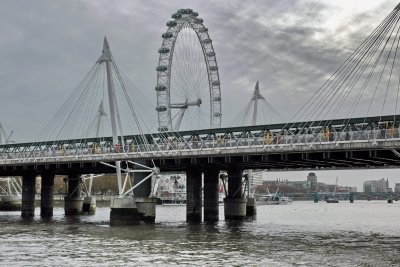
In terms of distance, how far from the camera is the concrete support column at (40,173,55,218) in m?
101

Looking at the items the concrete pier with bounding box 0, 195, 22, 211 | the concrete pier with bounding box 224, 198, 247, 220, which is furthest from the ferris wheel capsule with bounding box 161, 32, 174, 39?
the concrete pier with bounding box 0, 195, 22, 211

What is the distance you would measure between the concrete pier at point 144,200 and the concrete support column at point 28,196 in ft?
112

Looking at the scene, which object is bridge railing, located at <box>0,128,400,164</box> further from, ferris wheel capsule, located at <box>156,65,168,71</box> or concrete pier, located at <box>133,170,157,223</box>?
ferris wheel capsule, located at <box>156,65,168,71</box>

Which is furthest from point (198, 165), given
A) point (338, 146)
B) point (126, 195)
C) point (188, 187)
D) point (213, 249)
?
point (213, 249)

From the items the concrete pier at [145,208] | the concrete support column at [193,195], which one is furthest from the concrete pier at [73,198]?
the concrete pier at [145,208]

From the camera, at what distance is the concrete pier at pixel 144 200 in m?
71.8

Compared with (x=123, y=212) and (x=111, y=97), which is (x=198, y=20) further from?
(x=123, y=212)

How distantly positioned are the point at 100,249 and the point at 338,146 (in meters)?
26.6

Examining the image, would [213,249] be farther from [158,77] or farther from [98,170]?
[158,77]

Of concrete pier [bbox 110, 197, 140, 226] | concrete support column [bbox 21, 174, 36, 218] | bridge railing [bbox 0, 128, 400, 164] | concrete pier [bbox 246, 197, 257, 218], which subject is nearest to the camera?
bridge railing [bbox 0, 128, 400, 164]

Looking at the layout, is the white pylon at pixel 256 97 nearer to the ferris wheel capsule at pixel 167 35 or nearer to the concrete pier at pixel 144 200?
the ferris wheel capsule at pixel 167 35

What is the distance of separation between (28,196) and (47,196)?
3.23 meters

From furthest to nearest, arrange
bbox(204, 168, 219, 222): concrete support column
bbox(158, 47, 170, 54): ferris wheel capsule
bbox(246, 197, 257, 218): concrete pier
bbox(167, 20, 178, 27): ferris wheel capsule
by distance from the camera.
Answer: bbox(246, 197, 257, 218): concrete pier
bbox(158, 47, 170, 54): ferris wheel capsule
bbox(167, 20, 178, 27): ferris wheel capsule
bbox(204, 168, 219, 222): concrete support column

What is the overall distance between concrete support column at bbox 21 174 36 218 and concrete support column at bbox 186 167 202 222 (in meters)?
29.9
